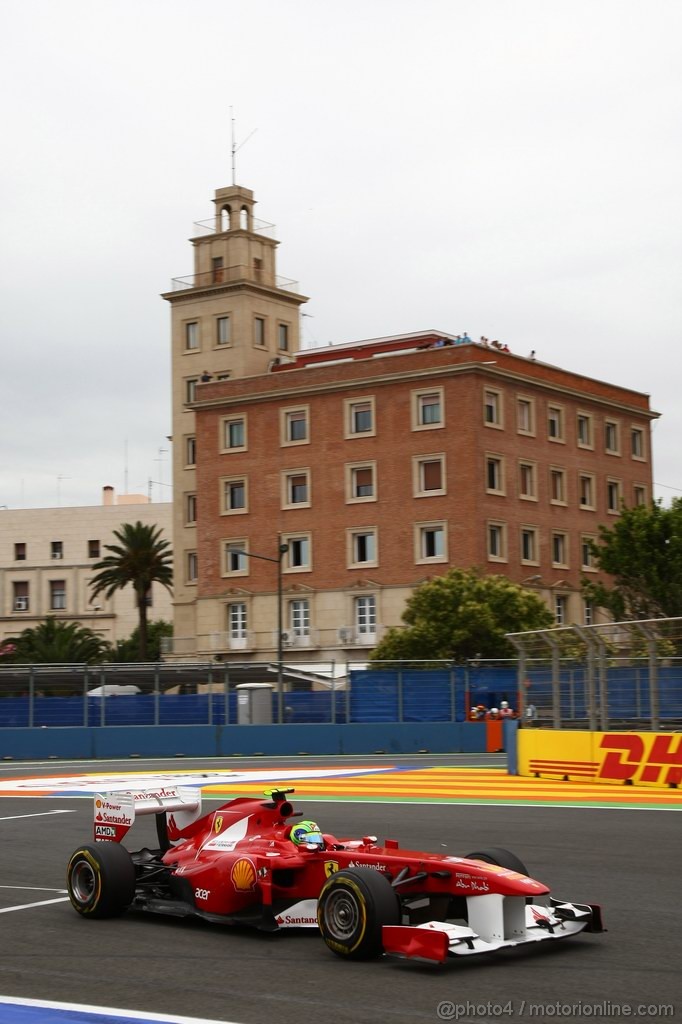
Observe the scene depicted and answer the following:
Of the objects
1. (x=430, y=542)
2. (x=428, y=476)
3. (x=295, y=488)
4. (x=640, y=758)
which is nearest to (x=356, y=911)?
(x=640, y=758)

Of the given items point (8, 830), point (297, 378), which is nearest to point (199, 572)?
point (297, 378)

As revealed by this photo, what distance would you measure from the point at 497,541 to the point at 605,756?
41.8 m

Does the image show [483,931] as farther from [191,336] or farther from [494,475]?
[191,336]

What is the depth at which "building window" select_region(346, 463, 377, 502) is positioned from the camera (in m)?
66.6

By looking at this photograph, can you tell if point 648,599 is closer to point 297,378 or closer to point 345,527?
point 345,527

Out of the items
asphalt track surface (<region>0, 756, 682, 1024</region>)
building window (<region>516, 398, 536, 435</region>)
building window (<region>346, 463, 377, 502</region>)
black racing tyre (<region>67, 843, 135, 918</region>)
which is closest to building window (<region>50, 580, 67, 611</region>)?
building window (<region>346, 463, 377, 502</region>)

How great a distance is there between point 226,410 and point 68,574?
1502 inches

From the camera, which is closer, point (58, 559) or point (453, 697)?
point (453, 697)

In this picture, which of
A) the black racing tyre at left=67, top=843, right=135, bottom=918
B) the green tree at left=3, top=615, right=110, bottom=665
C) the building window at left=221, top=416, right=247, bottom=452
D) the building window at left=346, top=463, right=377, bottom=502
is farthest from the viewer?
the building window at left=221, top=416, right=247, bottom=452

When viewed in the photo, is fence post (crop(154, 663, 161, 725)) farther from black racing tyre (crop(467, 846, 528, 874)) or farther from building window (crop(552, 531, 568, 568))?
building window (crop(552, 531, 568, 568))

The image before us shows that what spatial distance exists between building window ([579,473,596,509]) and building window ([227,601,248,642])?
17.9 m

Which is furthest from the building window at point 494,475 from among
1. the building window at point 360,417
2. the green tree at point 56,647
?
the green tree at point 56,647

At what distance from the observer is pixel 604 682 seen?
75.9ft

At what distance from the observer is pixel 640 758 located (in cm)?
2259
